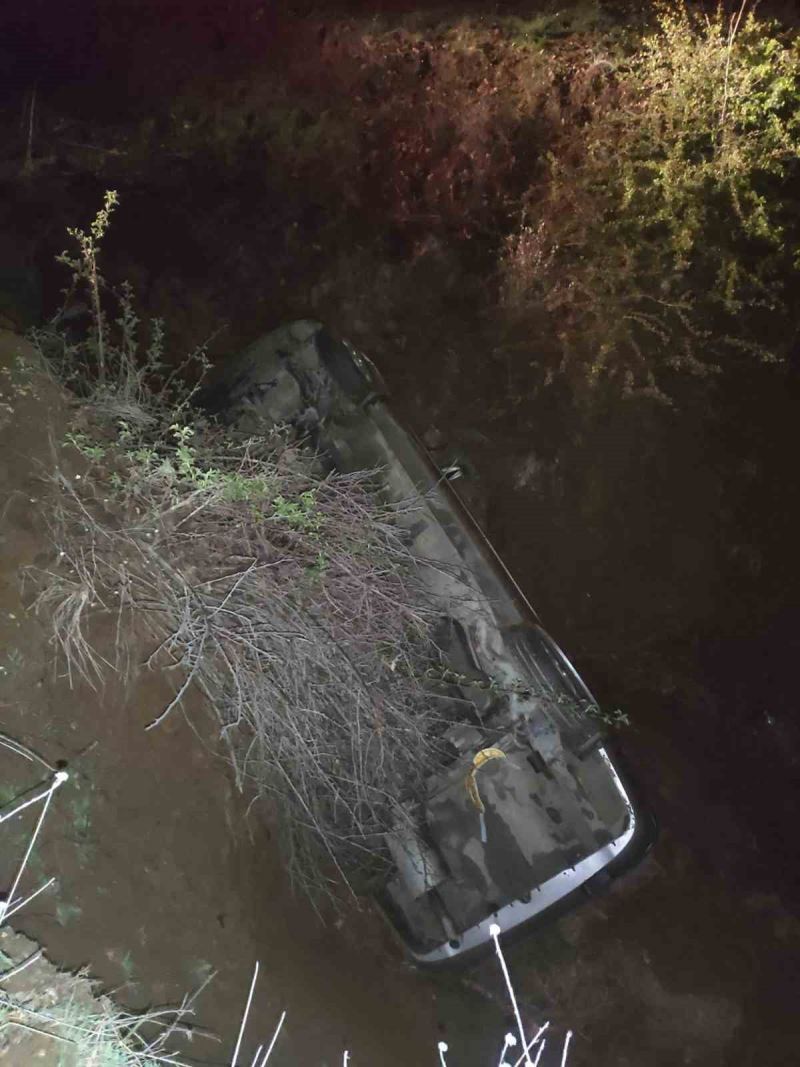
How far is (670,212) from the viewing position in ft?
8.63

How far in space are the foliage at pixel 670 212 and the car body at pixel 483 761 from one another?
2.77 feet

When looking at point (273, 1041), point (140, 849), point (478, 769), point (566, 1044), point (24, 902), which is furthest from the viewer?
point (566, 1044)

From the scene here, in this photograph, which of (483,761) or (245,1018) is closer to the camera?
(245,1018)

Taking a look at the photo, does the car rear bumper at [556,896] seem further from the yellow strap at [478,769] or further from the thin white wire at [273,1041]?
the thin white wire at [273,1041]

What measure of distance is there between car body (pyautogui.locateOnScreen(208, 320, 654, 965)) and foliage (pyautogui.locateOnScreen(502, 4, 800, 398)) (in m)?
0.85

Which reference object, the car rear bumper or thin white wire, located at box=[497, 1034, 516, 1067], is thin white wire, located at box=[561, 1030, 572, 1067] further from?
the car rear bumper

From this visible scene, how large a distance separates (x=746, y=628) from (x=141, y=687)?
192cm

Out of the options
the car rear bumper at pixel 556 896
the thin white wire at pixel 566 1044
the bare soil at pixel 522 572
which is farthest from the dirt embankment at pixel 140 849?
the thin white wire at pixel 566 1044

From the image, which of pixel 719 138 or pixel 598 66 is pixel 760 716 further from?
pixel 598 66

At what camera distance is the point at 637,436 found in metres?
2.59

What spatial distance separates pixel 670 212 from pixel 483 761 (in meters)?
1.98

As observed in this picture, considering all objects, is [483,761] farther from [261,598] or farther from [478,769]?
[261,598]

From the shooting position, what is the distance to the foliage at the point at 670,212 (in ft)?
8.51

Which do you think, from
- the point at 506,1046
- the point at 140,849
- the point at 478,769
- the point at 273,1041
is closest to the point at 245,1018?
the point at 273,1041
